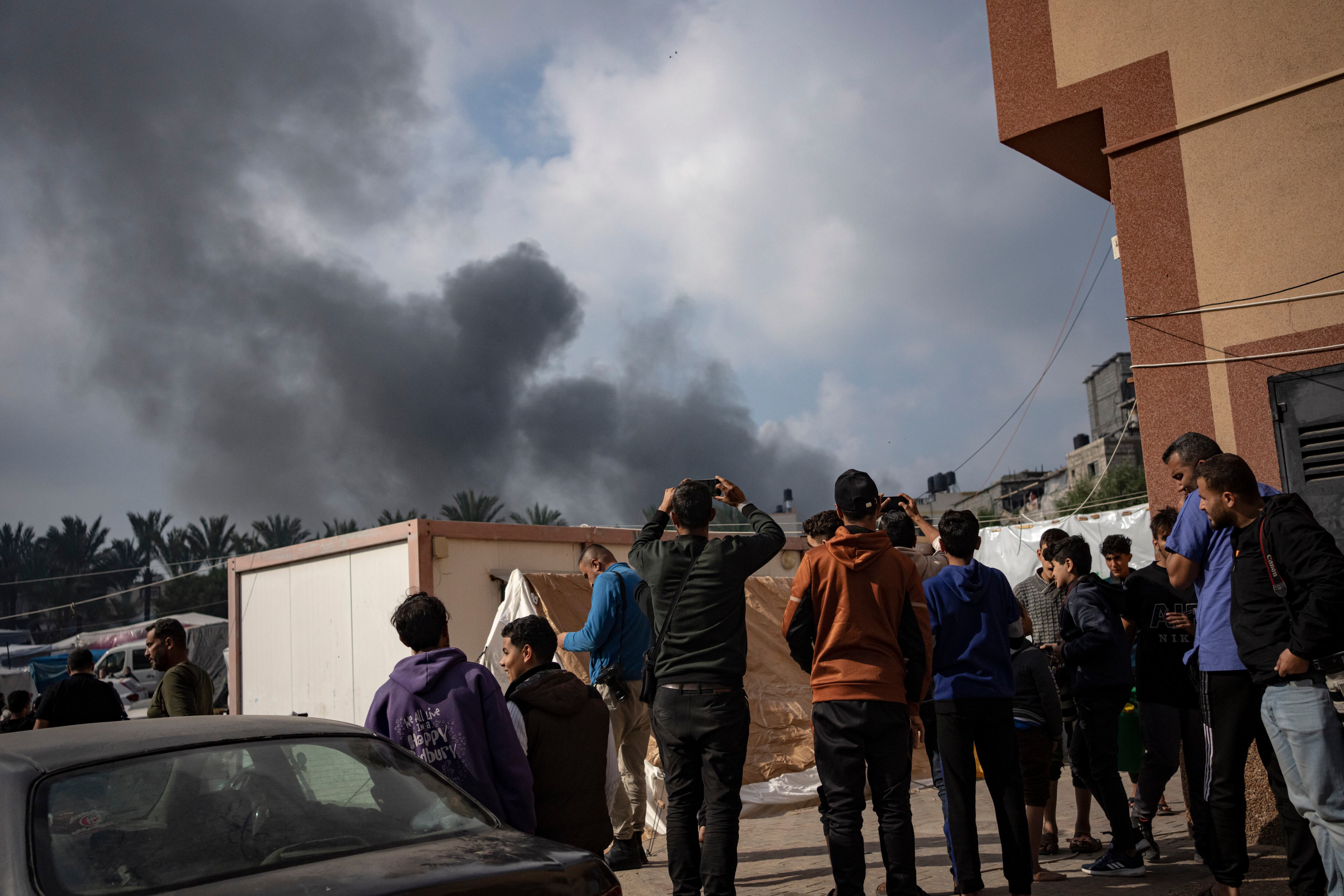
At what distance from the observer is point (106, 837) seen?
2250 millimetres

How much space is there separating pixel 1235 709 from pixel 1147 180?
3917 mm

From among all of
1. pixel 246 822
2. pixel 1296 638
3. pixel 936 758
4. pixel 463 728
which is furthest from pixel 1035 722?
pixel 246 822

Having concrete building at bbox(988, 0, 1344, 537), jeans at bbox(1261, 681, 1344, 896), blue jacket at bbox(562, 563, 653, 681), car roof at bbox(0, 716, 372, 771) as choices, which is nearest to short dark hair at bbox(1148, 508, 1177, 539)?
concrete building at bbox(988, 0, 1344, 537)

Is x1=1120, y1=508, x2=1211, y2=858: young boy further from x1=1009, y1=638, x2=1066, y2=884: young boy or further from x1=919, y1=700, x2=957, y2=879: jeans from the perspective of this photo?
x1=919, y1=700, x2=957, y2=879: jeans

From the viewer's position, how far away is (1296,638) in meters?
3.45

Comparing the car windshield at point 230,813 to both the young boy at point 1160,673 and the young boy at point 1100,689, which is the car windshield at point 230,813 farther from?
the young boy at point 1160,673

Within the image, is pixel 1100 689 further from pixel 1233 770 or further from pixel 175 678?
pixel 175 678

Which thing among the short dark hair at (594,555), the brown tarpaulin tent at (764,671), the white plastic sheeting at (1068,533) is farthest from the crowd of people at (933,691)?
the white plastic sheeting at (1068,533)

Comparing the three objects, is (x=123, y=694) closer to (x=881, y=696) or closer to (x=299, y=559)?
(x=299, y=559)

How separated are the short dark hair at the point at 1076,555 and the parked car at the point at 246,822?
12.1ft

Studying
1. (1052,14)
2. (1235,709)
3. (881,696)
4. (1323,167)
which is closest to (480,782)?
(881,696)

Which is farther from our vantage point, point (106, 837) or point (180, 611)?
point (180, 611)

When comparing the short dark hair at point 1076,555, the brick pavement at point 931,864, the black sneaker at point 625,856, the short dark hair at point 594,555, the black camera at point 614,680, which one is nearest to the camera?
the brick pavement at point 931,864

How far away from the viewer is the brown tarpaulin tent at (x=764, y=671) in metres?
8.09
